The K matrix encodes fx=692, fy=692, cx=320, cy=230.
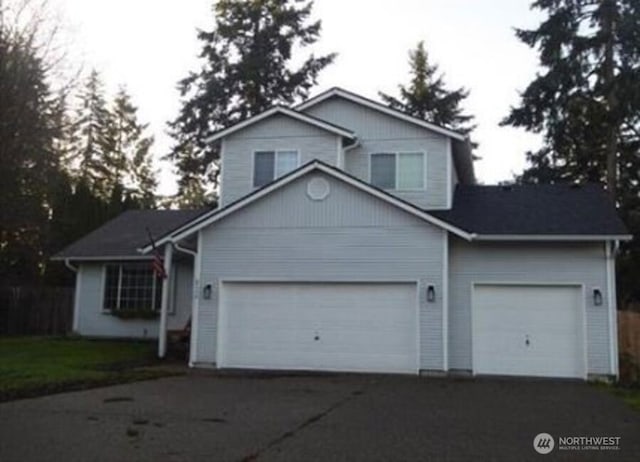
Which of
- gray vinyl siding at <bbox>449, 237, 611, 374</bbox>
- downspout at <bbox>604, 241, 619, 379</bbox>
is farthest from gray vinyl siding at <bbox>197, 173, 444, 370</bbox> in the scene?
downspout at <bbox>604, 241, 619, 379</bbox>

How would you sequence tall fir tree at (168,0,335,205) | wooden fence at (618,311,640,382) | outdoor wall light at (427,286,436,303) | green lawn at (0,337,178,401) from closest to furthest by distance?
green lawn at (0,337,178,401)
wooden fence at (618,311,640,382)
outdoor wall light at (427,286,436,303)
tall fir tree at (168,0,335,205)

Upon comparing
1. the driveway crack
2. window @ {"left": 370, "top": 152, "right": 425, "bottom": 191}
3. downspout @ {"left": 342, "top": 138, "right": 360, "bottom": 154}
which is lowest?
the driveway crack

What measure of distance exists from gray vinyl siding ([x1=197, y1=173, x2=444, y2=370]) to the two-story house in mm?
28

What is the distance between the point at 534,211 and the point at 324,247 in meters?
5.32

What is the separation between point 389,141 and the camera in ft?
61.1

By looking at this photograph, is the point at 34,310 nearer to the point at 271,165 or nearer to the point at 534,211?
the point at 271,165

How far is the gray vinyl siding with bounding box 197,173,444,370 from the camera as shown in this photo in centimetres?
1575

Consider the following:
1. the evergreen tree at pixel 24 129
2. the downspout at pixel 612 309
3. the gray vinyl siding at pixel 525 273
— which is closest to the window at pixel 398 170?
the gray vinyl siding at pixel 525 273

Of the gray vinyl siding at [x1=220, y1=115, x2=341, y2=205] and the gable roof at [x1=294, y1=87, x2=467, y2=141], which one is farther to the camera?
the gray vinyl siding at [x1=220, y1=115, x2=341, y2=205]

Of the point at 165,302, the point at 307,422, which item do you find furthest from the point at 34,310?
the point at 307,422

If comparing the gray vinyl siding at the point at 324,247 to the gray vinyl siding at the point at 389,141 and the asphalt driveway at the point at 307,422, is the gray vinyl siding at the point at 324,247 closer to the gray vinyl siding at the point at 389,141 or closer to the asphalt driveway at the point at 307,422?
the gray vinyl siding at the point at 389,141

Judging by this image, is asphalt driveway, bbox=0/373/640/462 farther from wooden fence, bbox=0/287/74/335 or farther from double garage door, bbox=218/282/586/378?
wooden fence, bbox=0/287/74/335

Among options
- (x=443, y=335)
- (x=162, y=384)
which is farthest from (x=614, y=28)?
(x=162, y=384)

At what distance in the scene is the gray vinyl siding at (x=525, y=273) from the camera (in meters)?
15.3
